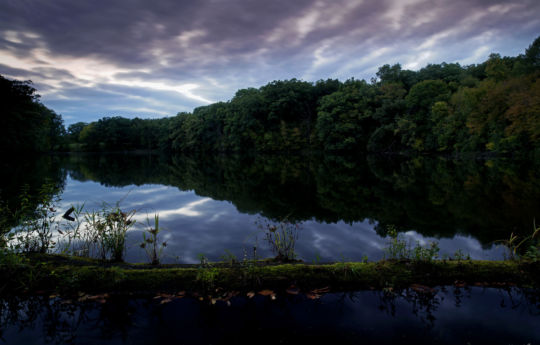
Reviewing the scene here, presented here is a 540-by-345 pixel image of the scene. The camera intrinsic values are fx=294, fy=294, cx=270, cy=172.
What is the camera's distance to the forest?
35.1m

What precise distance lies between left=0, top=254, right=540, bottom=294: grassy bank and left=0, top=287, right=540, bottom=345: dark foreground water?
0.65ft

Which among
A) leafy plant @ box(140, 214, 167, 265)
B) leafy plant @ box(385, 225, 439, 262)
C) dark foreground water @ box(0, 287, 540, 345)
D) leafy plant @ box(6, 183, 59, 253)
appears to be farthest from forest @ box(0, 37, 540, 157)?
leafy plant @ box(6, 183, 59, 253)

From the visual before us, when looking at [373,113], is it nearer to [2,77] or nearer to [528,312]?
[528,312]

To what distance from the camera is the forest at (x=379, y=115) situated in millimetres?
35094

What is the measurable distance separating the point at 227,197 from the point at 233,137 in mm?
61664

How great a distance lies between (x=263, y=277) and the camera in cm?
457

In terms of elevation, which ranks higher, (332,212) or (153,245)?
(332,212)

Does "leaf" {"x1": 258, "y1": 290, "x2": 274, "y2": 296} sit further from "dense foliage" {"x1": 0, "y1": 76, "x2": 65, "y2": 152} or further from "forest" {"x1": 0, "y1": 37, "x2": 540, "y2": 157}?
"dense foliage" {"x1": 0, "y1": 76, "x2": 65, "y2": 152}

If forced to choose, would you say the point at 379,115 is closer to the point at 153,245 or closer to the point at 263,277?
the point at 153,245

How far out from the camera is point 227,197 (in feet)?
47.5

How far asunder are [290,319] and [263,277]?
0.89m

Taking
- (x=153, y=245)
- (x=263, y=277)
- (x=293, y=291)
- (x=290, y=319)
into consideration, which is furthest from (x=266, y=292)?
(x=153, y=245)

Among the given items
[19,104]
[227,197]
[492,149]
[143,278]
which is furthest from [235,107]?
[143,278]

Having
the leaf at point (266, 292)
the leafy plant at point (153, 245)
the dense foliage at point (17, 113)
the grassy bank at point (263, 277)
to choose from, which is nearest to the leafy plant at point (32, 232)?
the grassy bank at point (263, 277)
